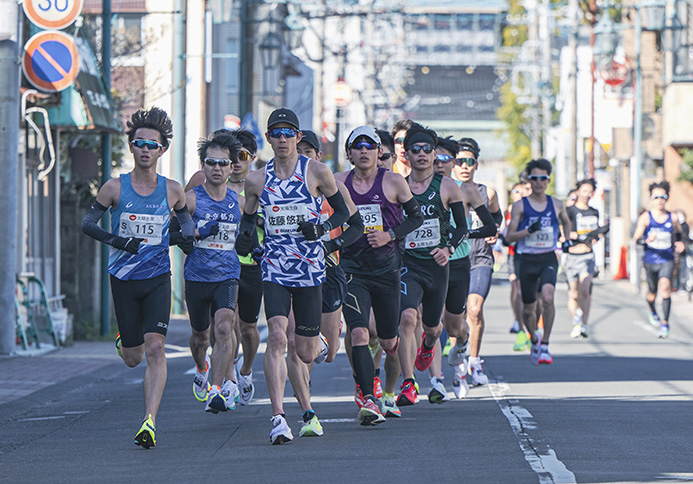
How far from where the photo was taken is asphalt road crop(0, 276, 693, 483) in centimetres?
792

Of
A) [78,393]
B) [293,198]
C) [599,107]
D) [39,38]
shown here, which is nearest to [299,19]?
[599,107]

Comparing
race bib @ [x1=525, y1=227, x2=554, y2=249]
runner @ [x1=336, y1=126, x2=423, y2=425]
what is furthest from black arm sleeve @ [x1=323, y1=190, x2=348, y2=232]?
race bib @ [x1=525, y1=227, x2=554, y2=249]

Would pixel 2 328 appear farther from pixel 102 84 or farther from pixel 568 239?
pixel 568 239

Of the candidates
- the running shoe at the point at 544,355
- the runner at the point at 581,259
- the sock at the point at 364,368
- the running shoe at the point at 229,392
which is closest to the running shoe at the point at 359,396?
the sock at the point at 364,368

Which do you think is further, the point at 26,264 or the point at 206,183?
the point at 26,264

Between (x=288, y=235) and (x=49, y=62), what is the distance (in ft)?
27.5

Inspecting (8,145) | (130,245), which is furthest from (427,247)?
(8,145)

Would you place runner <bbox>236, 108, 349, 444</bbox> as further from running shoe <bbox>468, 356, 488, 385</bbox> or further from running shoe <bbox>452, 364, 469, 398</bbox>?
running shoe <bbox>468, 356, 488, 385</bbox>

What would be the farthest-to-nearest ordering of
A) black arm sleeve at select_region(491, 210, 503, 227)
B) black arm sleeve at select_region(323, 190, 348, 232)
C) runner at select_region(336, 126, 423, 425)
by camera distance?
black arm sleeve at select_region(491, 210, 503, 227), runner at select_region(336, 126, 423, 425), black arm sleeve at select_region(323, 190, 348, 232)

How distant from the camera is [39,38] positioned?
16.9 metres

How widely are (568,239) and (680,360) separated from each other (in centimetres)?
192

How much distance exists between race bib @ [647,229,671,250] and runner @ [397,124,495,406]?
32.2 feet

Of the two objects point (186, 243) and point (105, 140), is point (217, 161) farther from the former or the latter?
point (105, 140)

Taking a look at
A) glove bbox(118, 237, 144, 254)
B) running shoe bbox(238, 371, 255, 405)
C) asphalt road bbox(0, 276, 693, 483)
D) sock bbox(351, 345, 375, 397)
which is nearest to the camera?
asphalt road bbox(0, 276, 693, 483)
